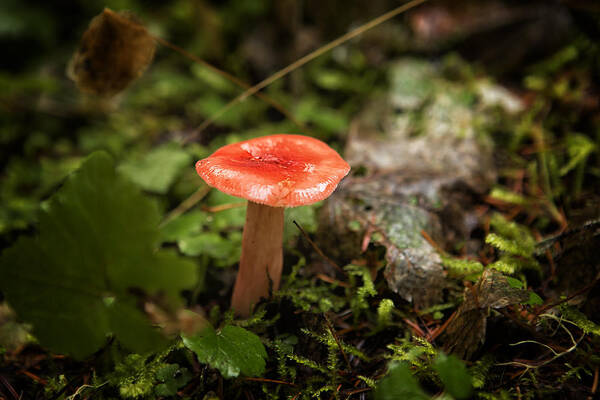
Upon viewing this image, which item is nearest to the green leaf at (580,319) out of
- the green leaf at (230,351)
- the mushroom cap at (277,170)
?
the mushroom cap at (277,170)

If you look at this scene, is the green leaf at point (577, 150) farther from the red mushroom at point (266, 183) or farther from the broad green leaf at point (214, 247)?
the broad green leaf at point (214, 247)

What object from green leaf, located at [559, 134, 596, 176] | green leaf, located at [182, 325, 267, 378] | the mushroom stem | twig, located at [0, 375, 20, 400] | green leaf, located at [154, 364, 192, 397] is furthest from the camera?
green leaf, located at [559, 134, 596, 176]

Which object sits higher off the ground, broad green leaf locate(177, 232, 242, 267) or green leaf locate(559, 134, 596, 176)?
green leaf locate(559, 134, 596, 176)

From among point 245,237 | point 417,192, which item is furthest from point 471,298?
point 245,237

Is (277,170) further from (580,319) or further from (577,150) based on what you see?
(577,150)

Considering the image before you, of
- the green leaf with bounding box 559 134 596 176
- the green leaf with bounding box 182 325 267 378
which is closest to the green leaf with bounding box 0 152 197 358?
the green leaf with bounding box 182 325 267 378

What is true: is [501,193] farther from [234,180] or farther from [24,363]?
[24,363]

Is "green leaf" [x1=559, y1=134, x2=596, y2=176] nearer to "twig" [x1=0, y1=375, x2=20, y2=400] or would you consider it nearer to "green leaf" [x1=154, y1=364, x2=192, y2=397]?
"green leaf" [x1=154, y1=364, x2=192, y2=397]
